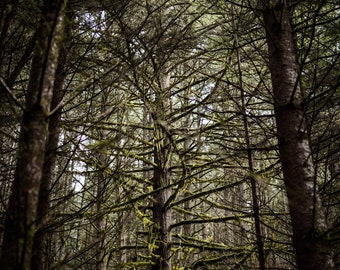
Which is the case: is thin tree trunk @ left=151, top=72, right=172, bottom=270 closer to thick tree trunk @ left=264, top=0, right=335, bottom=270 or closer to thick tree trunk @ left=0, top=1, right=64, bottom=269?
thick tree trunk @ left=264, top=0, right=335, bottom=270

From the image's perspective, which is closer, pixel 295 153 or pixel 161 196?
pixel 295 153

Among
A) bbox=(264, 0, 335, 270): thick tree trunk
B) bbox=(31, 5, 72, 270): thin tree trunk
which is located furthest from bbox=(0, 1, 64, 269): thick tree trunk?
bbox=(264, 0, 335, 270): thick tree trunk

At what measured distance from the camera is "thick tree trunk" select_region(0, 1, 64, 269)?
1.54 metres

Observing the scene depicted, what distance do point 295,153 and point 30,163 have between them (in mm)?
2024

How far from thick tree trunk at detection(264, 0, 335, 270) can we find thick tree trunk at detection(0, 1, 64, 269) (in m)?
1.82

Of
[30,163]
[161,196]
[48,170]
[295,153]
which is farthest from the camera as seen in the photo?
[161,196]

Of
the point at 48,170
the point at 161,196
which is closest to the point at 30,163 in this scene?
the point at 48,170

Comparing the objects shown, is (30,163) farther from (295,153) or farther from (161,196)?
(161,196)

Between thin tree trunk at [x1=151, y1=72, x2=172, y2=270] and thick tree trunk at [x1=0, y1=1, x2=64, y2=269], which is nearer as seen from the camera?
thick tree trunk at [x1=0, y1=1, x2=64, y2=269]

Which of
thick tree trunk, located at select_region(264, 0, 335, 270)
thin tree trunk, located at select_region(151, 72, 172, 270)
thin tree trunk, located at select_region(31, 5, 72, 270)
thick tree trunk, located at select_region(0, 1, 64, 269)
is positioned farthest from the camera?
thin tree trunk, located at select_region(151, 72, 172, 270)

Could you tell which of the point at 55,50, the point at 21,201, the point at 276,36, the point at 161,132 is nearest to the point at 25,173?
the point at 21,201

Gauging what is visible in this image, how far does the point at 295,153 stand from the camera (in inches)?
99.5

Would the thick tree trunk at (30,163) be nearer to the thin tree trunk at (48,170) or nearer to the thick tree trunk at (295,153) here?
the thin tree trunk at (48,170)

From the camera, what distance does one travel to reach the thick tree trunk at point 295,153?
87.7 inches
